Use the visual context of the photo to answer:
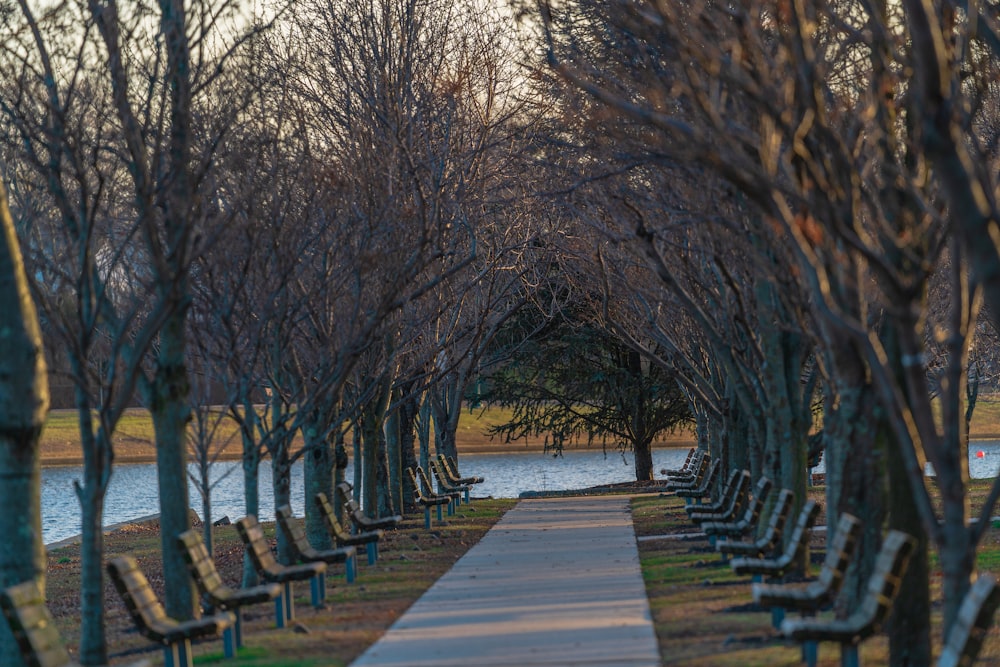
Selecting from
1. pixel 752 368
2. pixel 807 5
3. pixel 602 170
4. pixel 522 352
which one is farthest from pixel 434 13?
pixel 522 352

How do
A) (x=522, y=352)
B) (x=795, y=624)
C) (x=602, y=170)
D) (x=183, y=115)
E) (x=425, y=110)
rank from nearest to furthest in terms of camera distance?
(x=795, y=624) → (x=183, y=115) → (x=602, y=170) → (x=425, y=110) → (x=522, y=352)

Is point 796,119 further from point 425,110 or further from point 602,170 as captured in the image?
point 425,110

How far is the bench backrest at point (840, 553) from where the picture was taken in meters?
9.76

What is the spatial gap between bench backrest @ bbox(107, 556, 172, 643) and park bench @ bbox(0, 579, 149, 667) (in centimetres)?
160

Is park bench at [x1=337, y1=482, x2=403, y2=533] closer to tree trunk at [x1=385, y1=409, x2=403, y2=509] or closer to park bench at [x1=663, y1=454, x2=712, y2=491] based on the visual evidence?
tree trunk at [x1=385, y1=409, x2=403, y2=509]

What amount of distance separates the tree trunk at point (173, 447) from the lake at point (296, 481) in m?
13.6

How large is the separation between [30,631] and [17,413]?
203cm

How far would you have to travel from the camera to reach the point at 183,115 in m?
11.6

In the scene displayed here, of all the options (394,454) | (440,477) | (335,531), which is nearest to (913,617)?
(335,531)

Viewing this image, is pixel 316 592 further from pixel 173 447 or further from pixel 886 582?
pixel 886 582

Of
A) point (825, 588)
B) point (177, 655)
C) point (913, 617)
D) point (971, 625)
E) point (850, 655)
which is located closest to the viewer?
point (971, 625)

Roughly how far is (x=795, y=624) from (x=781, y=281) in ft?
14.7

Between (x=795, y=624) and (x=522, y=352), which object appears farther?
(x=522, y=352)

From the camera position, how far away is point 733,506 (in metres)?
17.8
